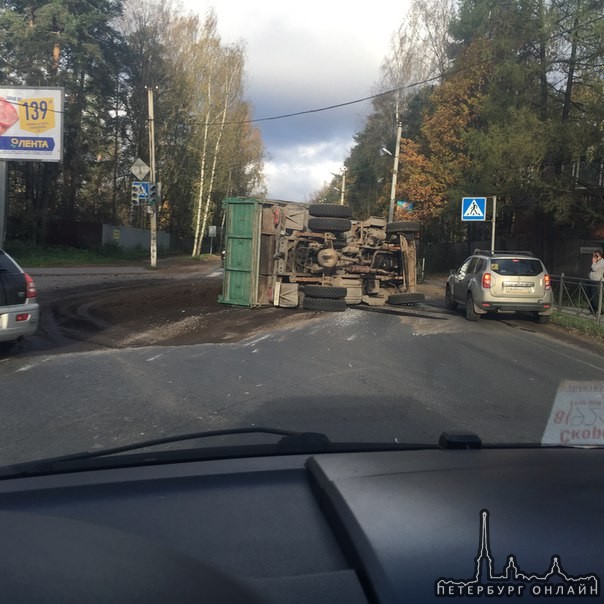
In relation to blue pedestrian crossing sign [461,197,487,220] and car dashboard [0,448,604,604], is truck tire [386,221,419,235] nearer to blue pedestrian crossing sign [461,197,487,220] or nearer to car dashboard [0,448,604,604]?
blue pedestrian crossing sign [461,197,487,220]

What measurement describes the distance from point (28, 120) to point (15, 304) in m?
21.6

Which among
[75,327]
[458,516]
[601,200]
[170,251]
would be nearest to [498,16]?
[601,200]

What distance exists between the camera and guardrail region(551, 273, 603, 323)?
48.1 feet

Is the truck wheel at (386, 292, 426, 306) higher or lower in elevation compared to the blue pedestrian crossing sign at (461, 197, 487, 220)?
lower

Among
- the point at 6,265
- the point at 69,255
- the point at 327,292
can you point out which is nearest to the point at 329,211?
the point at 327,292

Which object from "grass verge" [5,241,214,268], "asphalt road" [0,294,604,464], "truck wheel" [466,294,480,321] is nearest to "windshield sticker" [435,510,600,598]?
"asphalt road" [0,294,604,464]

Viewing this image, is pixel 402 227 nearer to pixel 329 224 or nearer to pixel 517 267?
pixel 329 224

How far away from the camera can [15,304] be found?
8.70 m

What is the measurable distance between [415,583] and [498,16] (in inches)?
1049

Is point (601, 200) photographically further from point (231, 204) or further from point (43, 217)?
point (43, 217)

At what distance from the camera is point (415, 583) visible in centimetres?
165

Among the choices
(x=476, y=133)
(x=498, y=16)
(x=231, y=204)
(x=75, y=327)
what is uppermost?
(x=498, y=16)

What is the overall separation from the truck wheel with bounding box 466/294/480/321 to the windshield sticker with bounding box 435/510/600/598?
13335 mm

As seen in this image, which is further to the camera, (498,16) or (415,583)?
(498,16)
